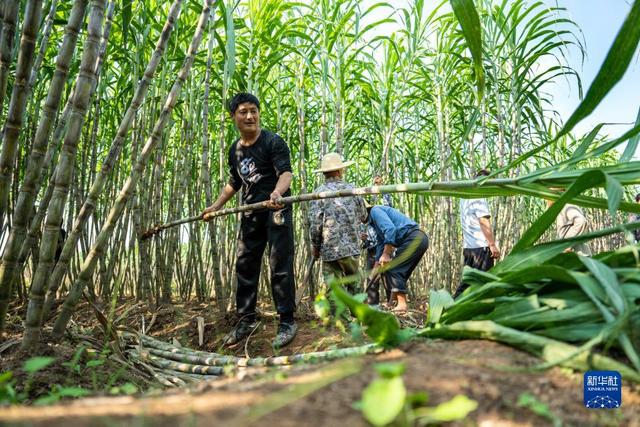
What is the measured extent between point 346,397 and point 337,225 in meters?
2.60

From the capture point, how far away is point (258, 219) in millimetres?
2689

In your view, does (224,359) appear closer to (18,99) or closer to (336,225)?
(18,99)

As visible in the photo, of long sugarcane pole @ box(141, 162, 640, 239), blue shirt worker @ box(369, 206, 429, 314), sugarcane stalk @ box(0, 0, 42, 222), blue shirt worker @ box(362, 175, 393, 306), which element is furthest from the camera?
blue shirt worker @ box(362, 175, 393, 306)

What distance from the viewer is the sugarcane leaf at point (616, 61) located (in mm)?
938

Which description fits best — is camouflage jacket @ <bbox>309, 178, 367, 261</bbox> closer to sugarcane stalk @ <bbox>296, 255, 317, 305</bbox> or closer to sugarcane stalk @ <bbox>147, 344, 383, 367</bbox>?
sugarcane stalk @ <bbox>296, 255, 317, 305</bbox>

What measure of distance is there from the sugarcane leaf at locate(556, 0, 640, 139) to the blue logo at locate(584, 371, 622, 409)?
629 millimetres

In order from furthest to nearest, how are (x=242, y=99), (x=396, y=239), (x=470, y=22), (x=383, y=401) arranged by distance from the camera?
(x=396, y=239) → (x=242, y=99) → (x=470, y=22) → (x=383, y=401)

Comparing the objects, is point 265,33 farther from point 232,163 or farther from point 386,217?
point 386,217

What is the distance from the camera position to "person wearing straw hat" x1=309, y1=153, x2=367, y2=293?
3213mm

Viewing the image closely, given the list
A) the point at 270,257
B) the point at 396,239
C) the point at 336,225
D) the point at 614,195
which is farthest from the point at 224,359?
the point at 396,239

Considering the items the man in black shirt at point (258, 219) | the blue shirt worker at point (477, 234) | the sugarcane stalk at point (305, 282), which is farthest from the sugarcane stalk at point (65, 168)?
the blue shirt worker at point (477, 234)

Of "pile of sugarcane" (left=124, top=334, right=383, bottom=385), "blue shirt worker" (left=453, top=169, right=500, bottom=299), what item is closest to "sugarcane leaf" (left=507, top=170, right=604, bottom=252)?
"pile of sugarcane" (left=124, top=334, right=383, bottom=385)

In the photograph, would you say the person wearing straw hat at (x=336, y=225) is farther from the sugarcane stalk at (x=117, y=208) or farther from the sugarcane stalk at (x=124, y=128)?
the sugarcane stalk at (x=124, y=128)

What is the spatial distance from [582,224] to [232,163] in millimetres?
2681
